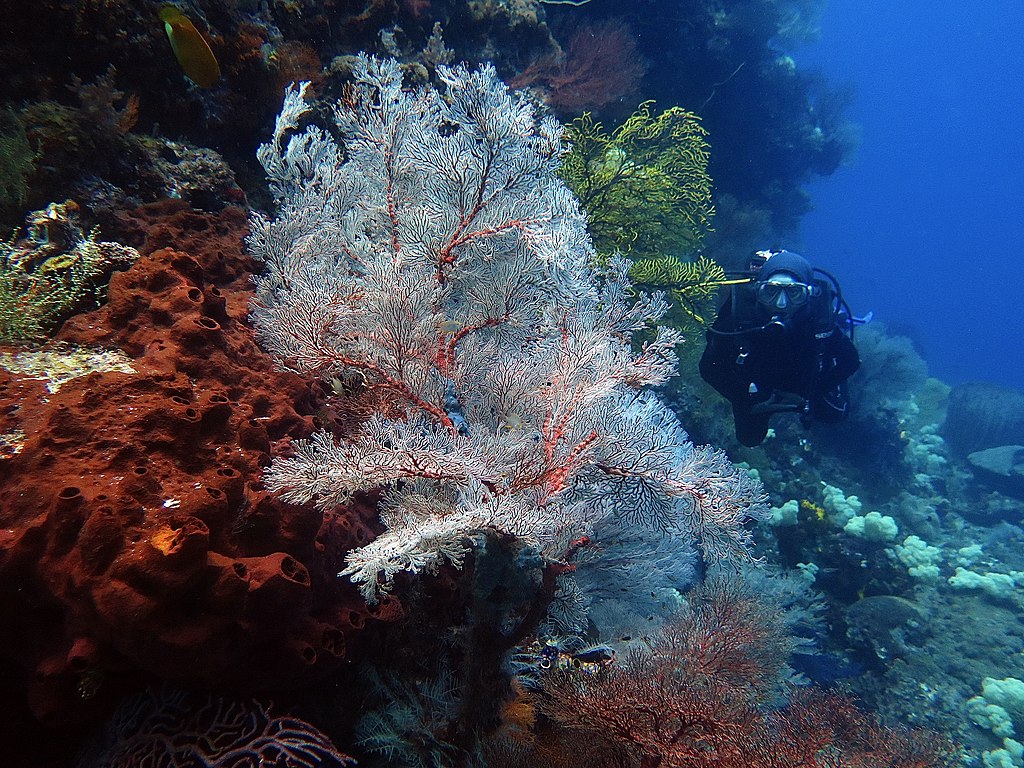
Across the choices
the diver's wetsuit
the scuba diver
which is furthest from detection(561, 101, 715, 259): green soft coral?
the diver's wetsuit

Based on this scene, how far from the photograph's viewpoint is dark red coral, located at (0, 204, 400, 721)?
167cm

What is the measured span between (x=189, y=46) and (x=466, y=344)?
9.34ft

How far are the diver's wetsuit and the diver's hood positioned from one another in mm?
487

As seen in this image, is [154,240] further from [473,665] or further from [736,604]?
[736,604]

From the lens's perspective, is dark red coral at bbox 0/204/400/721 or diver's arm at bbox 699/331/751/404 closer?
dark red coral at bbox 0/204/400/721

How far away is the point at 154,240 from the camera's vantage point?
3365 millimetres

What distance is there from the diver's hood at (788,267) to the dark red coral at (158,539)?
5768mm

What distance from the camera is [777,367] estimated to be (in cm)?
657

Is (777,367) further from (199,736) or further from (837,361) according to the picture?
(199,736)

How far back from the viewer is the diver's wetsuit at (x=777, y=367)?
6.45 metres

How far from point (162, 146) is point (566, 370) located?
375 centimetres

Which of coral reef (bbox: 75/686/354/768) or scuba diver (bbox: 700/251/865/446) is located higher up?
scuba diver (bbox: 700/251/865/446)

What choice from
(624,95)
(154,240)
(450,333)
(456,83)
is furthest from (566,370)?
(624,95)

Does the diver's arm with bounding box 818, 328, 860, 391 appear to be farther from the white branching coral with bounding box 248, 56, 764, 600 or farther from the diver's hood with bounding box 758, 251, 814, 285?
the white branching coral with bounding box 248, 56, 764, 600
